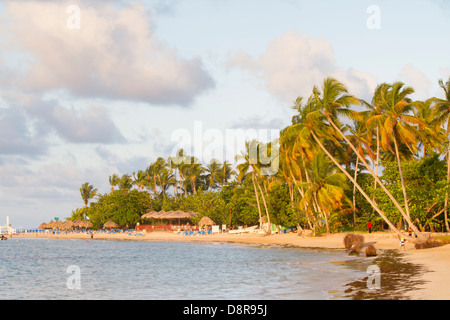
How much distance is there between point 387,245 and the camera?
3219 cm

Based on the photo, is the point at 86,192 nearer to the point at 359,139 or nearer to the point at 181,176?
the point at 181,176

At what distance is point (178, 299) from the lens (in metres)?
15.5

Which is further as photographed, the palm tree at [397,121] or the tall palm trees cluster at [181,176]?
the tall palm trees cluster at [181,176]

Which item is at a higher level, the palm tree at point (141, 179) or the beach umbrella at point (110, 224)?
the palm tree at point (141, 179)

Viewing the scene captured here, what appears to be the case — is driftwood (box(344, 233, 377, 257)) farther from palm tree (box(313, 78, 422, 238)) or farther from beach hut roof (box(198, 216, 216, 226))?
beach hut roof (box(198, 216, 216, 226))

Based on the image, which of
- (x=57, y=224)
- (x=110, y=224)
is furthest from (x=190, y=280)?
(x=57, y=224)

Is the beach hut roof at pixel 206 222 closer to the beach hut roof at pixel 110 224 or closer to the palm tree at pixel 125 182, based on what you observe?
the beach hut roof at pixel 110 224

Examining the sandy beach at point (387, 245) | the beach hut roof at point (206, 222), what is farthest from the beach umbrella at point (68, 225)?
the beach hut roof at point (206, 222)

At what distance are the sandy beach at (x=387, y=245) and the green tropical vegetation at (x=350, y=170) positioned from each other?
2.01 meters

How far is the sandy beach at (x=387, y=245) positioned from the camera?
1344 cm

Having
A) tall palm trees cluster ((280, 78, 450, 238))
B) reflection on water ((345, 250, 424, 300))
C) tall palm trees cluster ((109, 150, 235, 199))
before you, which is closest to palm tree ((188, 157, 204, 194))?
tall palm trees cluster ((109, 150, 235, 199))

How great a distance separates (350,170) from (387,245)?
1562 centimetres
